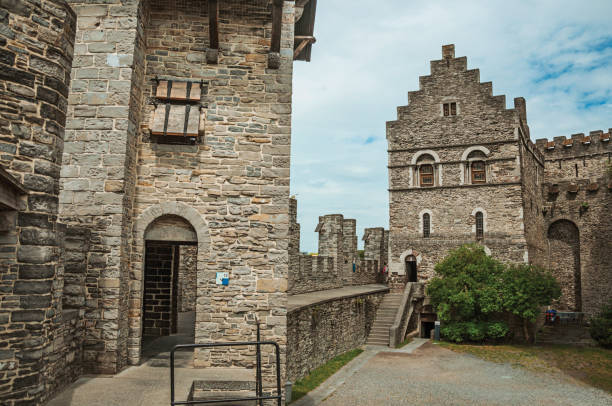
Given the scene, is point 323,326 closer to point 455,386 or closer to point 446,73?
point 455,386

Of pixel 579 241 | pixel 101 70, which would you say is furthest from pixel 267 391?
pixel 579 241

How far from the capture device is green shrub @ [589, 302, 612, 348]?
1656cm

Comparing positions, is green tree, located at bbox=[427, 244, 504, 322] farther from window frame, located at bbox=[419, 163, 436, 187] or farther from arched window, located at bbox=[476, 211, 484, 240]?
window frame, located at bbox=[419, 163, 436, 187]

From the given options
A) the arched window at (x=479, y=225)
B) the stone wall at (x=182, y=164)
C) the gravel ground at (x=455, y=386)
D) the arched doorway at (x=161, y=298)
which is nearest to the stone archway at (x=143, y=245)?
the stone wall at (x=182, y=164)

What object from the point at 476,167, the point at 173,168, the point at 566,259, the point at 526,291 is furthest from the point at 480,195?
the point at 173,168

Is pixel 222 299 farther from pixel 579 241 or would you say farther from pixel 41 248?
pixel 579 241

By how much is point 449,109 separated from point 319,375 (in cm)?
1474

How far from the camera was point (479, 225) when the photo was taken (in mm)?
21125

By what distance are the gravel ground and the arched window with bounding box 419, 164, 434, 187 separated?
9.77m

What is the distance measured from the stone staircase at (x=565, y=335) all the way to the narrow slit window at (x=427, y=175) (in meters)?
8.45

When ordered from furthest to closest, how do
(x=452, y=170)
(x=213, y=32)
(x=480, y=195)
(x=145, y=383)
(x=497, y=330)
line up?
(x=452, y=170), (x=480, y=195), (x=497, y=330), (x=213, y=32), (x=145, y=383)

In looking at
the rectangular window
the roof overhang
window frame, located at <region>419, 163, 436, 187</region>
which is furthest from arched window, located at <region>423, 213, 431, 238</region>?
the roof overhang

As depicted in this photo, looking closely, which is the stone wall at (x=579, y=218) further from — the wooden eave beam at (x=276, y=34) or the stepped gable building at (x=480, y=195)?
the wooden eave beam at (x=276, y=34)

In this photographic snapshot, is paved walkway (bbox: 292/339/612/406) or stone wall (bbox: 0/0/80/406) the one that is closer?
stone wall (bbox: 0/0/80/406)
